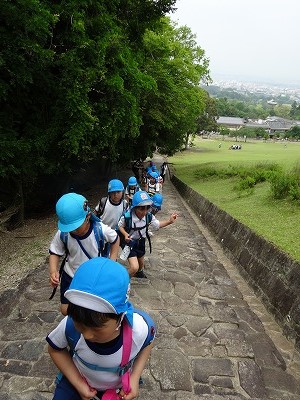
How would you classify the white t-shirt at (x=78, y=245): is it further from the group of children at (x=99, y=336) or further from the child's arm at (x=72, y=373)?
the child's arm at (x=72, y=373)

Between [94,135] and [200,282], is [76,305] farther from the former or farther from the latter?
[94,135]

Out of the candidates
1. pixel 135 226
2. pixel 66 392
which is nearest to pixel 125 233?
pixel 135 226

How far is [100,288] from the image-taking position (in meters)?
1.77

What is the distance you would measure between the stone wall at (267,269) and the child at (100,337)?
11.5 ft

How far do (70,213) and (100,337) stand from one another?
5.15 feet

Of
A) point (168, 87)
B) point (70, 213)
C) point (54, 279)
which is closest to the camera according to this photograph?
point (70, 213)

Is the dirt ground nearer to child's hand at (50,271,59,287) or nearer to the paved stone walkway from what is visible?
the paved stone walkway

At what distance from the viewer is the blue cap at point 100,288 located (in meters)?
1.76

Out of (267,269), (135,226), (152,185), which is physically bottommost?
(152,185)

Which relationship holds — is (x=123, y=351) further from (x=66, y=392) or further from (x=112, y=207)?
(x=112, y=207)

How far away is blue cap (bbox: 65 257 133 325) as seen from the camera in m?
1.76

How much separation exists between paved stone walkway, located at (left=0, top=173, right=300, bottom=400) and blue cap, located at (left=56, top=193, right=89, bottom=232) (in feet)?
5.86

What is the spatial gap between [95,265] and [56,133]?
8.21m

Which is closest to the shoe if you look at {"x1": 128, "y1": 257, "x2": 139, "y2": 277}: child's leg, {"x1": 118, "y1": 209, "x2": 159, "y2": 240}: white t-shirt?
{"x1": 128, "y1": 257, "x2": 139, "y2": 277}: child's leg
